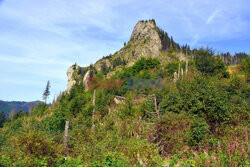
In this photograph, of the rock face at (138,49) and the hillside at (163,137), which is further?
the rock face at (138,49)

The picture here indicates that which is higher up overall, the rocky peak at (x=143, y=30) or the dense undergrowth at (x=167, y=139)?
the rocky peak at (x=143, y=30)

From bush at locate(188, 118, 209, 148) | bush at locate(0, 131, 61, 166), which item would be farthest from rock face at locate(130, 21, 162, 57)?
bush at locate(0, 131, 61, 166)

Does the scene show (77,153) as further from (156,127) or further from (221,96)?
(221,96)

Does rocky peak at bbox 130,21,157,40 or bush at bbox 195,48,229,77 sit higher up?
rocky peak at bbox 130,21,157,40

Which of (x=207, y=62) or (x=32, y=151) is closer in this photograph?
(x=32, y=151)

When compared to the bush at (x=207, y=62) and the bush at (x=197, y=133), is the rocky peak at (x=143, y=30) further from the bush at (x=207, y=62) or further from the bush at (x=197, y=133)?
the bush at (x=197, y=133)

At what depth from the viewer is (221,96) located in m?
11.4

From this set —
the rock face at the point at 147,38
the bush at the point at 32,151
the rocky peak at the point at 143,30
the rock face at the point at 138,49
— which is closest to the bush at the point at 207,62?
the bush at the point at 32,151

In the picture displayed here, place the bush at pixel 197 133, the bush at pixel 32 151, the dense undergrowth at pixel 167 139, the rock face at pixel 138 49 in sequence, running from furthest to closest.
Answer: the rock face at pixel 138 49
the bush at pixel 197 133
the bush at pixel 32 151
the dense undergrowth at pixel 167 139

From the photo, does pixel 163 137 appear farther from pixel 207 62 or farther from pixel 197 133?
pixel 207 62

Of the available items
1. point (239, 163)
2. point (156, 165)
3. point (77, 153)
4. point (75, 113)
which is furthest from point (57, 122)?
point (239, 163)

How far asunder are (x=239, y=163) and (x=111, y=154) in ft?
13.5

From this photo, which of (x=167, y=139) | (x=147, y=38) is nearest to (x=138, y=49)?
(x=147, y=38)

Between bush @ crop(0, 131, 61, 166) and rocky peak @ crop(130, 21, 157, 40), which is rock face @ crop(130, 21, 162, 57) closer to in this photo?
rocky peak @ crop(130, 21, 157, 40)
